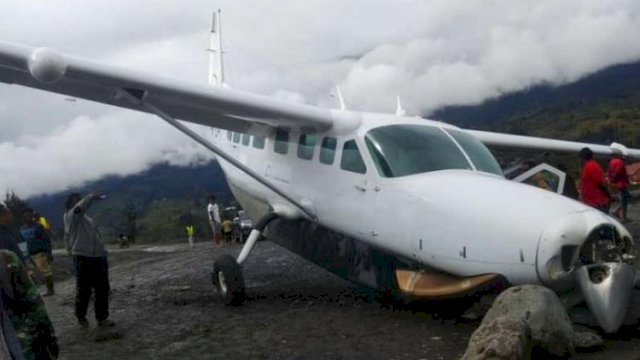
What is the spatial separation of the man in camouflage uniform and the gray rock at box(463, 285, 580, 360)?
10.3ft

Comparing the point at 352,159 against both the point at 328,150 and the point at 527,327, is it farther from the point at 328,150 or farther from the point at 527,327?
the point at 527,327

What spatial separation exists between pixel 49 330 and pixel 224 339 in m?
3.98

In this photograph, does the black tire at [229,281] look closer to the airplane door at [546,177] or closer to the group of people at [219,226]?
the airplane door at [546,177]

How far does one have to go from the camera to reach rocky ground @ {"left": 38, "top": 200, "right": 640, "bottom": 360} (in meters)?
6.75

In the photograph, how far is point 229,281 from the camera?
979cm

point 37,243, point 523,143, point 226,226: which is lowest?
point 226,226

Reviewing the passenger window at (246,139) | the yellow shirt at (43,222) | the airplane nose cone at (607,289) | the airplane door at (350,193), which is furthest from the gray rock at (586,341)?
the yellow shirt at (43,222)

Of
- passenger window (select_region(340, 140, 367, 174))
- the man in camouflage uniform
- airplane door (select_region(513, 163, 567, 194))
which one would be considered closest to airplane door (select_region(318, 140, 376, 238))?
passenger window (select_region(340, 140, 367, 174))

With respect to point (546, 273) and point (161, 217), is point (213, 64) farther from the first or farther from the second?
point (161, 217)

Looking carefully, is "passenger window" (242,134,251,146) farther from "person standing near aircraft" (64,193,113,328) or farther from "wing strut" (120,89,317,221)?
"person standing near aircraft" (64,193,113,328)

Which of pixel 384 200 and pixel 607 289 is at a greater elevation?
pixel 384 200

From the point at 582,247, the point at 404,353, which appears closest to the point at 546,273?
the point at 582,247

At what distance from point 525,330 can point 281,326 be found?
11.3ft

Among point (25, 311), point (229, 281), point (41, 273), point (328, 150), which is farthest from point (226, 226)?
point (25, 311)
